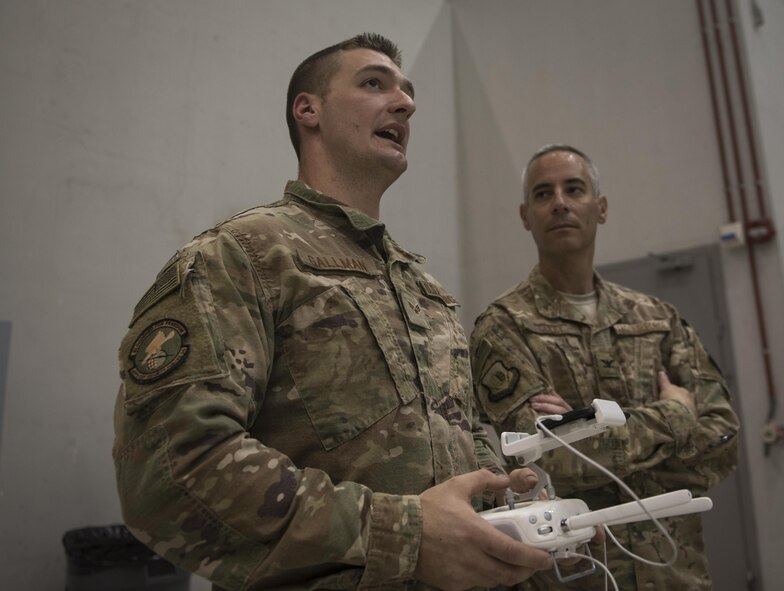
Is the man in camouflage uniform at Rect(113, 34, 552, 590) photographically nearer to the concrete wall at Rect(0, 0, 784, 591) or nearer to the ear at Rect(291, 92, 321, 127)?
the ear at Rect(291, 92, 321, 127)

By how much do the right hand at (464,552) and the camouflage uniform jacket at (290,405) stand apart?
0.02 metres

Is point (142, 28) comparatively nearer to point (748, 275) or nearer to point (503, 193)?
point (503, 193)

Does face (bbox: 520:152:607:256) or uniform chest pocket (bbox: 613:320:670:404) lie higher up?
face (bbox: 520:152:607:256)

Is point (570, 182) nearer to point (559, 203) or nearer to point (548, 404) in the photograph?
point (559, 203)

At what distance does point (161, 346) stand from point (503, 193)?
3.58m

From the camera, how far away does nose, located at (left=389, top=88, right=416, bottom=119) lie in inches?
56.5

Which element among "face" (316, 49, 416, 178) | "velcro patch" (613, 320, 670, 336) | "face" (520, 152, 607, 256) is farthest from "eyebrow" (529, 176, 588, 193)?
"face" (316, 49, 416, 178)

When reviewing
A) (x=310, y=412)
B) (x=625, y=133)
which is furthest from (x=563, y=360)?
(x=625, y=133)

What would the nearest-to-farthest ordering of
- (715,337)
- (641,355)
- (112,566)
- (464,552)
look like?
(464,552)
(641,355)
(112,566)
(715,337)

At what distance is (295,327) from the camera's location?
1052 mm

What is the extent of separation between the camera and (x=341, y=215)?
128 centimetres

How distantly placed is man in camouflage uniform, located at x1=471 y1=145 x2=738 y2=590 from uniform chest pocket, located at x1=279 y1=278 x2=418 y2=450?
69cm

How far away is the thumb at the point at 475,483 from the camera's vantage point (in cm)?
92

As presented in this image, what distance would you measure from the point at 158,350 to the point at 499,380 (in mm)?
A: 1109
